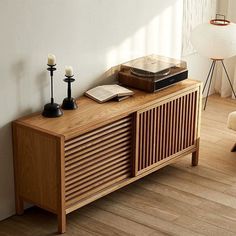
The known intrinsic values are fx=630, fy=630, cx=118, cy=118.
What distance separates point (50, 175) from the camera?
3.13 metres

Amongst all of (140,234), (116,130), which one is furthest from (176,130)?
(140,234)

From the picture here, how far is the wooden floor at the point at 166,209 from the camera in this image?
324 centimetres

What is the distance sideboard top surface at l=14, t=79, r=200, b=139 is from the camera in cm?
312

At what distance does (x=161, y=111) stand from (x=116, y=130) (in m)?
0.37

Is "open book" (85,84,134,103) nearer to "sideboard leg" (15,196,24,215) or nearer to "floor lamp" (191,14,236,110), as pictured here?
"sideboard leg" (15,196,24,215)

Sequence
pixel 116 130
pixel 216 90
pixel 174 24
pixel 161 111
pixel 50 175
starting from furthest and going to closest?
pixel 216 90 < pixel 174 24 < pixel 161 111 < pixel 116 130 < pixel 50 175

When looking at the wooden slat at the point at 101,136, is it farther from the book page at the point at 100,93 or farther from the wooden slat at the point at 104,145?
the book page at the point at 100,93

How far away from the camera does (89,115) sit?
328cm

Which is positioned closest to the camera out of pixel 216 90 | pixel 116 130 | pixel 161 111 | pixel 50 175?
pixel 50 175

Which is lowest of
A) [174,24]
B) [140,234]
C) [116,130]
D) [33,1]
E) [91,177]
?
[140,234]

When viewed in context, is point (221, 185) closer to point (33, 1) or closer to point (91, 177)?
point (91, 177)

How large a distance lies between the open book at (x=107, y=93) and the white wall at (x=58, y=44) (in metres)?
0.08

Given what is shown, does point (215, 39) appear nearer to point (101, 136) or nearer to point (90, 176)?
point (101, 136)

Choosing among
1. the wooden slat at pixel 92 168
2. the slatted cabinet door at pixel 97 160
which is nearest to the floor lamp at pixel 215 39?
the slatted cabinet door at pixel 97 160
